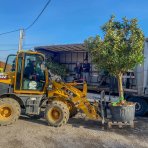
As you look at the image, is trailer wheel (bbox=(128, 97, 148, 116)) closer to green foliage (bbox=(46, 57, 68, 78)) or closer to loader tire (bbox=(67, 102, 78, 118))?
loader tire (bbox=(67, 102, 78, 118))

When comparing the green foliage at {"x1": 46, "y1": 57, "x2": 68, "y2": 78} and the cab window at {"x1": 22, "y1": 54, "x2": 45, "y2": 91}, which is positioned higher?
the green foliage at {"x1": 46, "y1": 57, "x2": 68, "y2": 78}

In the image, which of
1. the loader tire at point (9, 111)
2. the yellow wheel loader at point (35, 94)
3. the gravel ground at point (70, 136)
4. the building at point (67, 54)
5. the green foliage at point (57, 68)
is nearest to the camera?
the gravel ground at point (70, 136)

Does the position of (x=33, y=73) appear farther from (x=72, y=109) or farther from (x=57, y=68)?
(x=57, y=68)

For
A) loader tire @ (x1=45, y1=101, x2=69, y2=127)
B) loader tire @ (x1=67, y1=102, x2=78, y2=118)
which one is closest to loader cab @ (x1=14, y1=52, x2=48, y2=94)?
loader tire @ (x1=45, y1=101, x2=69, y2=127)

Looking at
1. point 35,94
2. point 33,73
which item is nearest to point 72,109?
point 35,94

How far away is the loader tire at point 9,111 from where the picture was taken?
999 cm

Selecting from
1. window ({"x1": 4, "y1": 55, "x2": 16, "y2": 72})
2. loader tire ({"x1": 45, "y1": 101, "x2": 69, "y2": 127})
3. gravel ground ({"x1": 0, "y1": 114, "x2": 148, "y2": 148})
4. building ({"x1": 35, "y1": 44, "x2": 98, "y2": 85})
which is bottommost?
gravel ground ({"x1": 0, "y1": 114, "x2": 148, "y2": 148})

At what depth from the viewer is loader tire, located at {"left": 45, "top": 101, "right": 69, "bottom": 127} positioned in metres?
10.0

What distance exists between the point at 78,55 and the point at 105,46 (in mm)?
9189

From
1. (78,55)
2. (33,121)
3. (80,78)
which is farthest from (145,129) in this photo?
(78,55)

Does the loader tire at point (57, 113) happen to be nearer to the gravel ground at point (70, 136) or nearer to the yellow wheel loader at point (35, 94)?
the yellow wheel loader at point (35, 94)

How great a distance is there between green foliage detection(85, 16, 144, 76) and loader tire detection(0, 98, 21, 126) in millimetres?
3370

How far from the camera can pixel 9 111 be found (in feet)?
33.3

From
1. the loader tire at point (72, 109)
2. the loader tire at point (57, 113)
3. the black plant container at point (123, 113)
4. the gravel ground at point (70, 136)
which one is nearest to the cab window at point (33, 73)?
the loader tire at point (57, 113)
